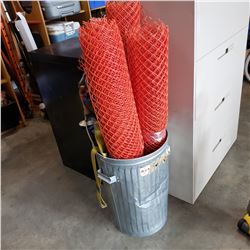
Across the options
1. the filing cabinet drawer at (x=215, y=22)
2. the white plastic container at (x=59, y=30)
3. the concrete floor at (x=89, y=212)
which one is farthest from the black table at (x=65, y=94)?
the white plastic container at (x=59, y=30)

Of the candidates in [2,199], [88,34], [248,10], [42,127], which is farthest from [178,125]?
[42,127]

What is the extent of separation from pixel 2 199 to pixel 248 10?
184 centimetres

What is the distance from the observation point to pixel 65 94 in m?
1.35

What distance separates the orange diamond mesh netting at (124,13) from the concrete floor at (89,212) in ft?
3.15

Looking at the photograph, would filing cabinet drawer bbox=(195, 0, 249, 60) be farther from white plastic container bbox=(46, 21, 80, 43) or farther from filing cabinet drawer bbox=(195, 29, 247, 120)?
white plastic container bbox=(46, 21, 80, 43)

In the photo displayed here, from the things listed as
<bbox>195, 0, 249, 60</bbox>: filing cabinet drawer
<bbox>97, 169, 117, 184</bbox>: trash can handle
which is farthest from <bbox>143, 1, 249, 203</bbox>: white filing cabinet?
<bbox>97, 169, 117, 184</bbox>: trash can handle

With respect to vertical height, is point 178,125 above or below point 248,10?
below

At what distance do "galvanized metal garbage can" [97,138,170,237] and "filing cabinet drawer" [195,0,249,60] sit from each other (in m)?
0.45

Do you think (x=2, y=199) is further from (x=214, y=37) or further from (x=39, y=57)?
(x=214, y=37)

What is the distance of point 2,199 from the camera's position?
5.21 ft

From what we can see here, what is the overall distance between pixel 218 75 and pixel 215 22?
0.28m

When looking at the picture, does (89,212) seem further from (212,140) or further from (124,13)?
(124,13)

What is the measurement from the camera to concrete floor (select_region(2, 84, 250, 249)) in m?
1.20

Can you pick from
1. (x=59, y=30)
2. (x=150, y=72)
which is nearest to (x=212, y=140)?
(x=150, y=72)
